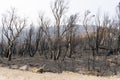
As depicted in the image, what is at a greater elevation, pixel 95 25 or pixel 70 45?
pixel 95 25

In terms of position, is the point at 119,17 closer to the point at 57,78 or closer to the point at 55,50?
the point at 55,50

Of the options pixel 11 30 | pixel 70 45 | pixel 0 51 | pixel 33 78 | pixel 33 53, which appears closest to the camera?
pixel 33 78

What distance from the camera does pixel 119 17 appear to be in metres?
54.5

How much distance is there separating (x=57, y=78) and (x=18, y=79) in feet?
7.98

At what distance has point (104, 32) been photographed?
58.4m

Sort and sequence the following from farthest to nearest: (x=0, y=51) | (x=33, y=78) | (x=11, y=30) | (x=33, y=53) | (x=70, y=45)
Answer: (x=0, y=51) < (x=33, y=53) < (x=70, y=45) < (x=11, y=30) < (x=33, y=78)

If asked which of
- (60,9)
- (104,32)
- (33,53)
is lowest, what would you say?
(33,53)

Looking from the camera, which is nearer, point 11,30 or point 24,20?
point 11,30

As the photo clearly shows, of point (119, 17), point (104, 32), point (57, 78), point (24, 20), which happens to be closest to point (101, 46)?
point (104, 32)

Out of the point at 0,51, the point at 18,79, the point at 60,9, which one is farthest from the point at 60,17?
the point at 18,79

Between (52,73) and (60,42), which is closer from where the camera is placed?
(52,73)

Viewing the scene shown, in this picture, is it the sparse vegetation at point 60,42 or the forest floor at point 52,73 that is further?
the sparse vegetation at point 60,42

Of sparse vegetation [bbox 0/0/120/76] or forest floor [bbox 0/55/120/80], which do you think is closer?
forest floor [bbox 0/55/120/80]

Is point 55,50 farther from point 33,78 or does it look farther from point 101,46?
point 33,78
